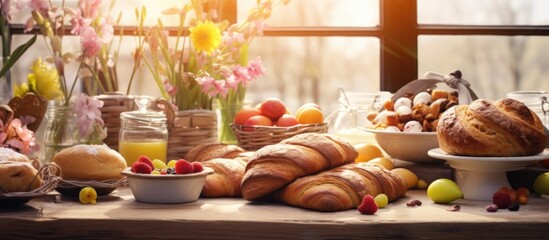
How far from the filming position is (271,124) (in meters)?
2.41

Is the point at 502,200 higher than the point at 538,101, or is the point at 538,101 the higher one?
the point at 538,101

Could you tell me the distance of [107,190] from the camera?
6.62 ft

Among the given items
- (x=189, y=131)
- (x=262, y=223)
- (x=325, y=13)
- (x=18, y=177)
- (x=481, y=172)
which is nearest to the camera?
(x=262, y=223)

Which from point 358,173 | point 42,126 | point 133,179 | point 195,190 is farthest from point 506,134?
point 42,126

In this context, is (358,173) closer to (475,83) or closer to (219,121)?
(219,121)

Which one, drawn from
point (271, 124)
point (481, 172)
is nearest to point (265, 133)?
point (271, 124)

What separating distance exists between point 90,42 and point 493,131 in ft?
3.21

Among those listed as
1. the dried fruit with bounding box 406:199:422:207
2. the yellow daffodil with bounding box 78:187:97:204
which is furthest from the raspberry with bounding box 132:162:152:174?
the dried fruit with bounding box 406:199:422:207

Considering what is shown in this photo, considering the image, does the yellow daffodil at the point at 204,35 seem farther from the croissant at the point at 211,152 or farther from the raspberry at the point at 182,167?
the raspberry at the point at 182,167

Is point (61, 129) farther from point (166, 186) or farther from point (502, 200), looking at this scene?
point (502, 200)

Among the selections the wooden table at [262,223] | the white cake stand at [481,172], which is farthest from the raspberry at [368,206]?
the white cake stand at [481,172]

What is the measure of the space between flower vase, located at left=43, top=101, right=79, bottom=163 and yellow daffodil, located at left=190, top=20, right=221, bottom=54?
35 cm

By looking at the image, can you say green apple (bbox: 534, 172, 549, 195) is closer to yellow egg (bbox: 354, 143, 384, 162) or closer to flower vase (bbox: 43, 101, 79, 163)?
yellow egg (bbox: 354, 143, 384, 162)

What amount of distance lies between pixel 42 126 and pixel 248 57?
2.10ft
